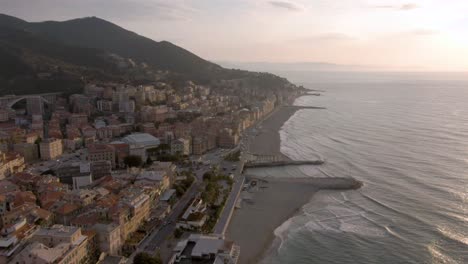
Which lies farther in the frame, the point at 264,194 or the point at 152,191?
the point at 264,194

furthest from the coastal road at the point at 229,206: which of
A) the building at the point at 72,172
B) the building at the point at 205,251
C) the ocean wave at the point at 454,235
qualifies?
the ocean wave at the point at 454,235

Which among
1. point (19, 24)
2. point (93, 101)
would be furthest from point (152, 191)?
point (19, 24)

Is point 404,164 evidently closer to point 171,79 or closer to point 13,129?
point 13,129

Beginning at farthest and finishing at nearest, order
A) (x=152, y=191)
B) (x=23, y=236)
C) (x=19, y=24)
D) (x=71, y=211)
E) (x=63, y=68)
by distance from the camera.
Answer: (x=19, y=24)
(x=63, y=68)
(x=152, y=191)
(x=71, y=211)
(x=23, y=236)

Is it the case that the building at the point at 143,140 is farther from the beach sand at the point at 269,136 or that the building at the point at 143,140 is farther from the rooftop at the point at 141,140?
the beach sand at the point at 269,136

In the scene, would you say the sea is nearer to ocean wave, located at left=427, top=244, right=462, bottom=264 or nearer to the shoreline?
ocean wave, located at left=427, top=244, right=462, bottom=264

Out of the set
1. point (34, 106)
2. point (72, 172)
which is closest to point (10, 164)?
point (72, 172)
